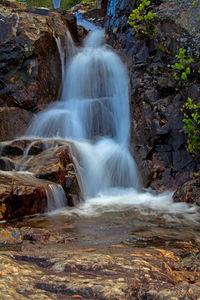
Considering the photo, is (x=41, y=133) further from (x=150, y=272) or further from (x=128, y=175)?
(x=150, y=272)

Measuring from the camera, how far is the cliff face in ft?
22.5

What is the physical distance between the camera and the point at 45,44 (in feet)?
33.6

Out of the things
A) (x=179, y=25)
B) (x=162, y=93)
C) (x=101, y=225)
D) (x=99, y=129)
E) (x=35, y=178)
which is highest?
(x=179, y=25)

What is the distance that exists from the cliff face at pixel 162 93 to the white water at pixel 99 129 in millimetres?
572

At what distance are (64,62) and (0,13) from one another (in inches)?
123

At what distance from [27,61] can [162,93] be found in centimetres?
548

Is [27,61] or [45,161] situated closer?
[45,161]

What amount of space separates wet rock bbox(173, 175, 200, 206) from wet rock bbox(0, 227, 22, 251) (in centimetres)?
393

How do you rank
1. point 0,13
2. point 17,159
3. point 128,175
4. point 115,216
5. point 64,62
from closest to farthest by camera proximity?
1. point 115,216
2. point 17,159
3. point 128,175
4. point 0,13
5. point 64,62

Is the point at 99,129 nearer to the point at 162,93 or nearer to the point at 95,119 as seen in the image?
the point at 95,119

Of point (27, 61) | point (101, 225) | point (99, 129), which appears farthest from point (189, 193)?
point (27, 61)

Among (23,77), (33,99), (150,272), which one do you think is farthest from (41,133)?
(150,272)

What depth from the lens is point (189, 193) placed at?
5539 mm

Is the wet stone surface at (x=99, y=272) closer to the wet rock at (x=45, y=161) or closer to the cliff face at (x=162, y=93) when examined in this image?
the wet rock at (x=45, y=161)
